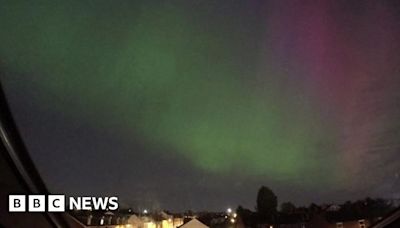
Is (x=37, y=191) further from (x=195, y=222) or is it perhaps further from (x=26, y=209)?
(x=195, y=222)

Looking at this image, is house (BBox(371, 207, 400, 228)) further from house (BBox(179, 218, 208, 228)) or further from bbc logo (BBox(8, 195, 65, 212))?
house (BBox(179, 218, 208, 228))

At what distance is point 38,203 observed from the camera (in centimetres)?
972

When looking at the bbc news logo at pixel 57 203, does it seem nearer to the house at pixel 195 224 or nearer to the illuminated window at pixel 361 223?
the house at pixel 195 224

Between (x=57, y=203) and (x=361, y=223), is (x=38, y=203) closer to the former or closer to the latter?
(x=57, y=203)

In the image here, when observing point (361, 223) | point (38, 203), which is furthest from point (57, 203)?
point (361, 223)

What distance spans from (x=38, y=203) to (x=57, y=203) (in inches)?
16.9

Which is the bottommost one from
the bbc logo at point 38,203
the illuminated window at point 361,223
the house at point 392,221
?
the house at point 392,221

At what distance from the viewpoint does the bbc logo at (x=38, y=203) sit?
9.24 meters

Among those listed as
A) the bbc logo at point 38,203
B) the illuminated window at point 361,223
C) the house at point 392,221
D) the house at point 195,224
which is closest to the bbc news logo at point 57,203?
the bbc logo at point 38,203

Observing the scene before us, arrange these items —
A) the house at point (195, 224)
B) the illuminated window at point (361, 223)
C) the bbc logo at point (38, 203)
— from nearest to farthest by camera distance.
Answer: the bbc logo at point (38, 203)
the house at point (195, 224)
the illuminated window at point (361, 223)

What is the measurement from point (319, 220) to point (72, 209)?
20.2 meters

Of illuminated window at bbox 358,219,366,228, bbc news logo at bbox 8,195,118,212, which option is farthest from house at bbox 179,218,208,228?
bbc news logo at bbox 8,195,118,212

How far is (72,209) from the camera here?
10328 mm

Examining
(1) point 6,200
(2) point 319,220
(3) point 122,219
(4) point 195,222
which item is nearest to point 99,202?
(1) point 6,200
